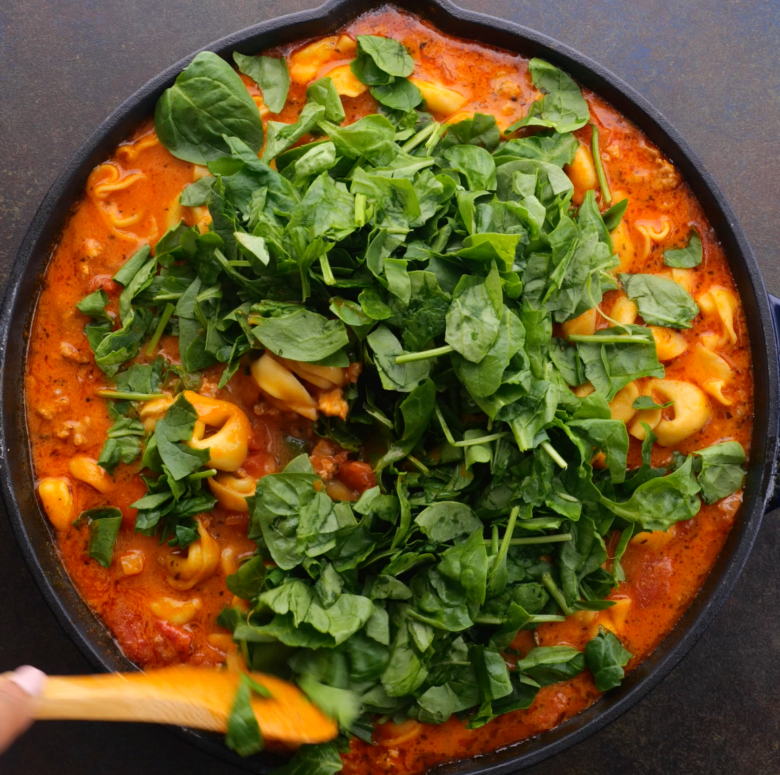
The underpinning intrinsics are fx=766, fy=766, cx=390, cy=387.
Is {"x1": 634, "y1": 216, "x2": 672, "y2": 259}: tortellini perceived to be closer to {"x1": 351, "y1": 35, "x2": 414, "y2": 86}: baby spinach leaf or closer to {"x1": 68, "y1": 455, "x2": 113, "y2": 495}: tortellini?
{"x1": 351, "y1": 35, "x2": 414, "y2": 86}: baby spinach leaf

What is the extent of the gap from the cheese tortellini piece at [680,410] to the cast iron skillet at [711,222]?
0.75 feet

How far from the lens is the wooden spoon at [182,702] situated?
2141 mm

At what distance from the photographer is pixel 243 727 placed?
2236mm

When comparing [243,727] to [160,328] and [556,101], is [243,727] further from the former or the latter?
[556,101]

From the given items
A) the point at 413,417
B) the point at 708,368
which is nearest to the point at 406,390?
the point at 413,417

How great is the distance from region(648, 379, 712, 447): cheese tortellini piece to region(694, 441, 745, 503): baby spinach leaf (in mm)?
98

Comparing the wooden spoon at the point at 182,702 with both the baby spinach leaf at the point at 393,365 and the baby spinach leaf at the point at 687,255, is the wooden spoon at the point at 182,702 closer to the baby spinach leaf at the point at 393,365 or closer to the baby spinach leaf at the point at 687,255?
the baby spinach leaf at the point at 393,365

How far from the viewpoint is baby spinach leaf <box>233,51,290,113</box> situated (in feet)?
9.05

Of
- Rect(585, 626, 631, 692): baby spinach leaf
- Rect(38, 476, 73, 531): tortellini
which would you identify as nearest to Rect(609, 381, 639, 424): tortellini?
Rect(585, 626, 631, 692): baby spinach leaf

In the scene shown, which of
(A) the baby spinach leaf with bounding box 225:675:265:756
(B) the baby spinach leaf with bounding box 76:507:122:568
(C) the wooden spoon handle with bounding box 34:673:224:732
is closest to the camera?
(C) the wooden spoon handle with bounding box 34:673:224:732

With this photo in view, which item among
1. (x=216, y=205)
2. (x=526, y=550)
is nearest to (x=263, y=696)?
(x=526, y=550)

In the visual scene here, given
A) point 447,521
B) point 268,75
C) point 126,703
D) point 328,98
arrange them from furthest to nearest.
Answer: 1. point 268,75
2. point 328,98
3. point 447,521
4. point 126,703

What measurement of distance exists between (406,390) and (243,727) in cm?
110

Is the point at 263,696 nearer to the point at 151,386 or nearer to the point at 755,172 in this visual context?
the point at 151,386
